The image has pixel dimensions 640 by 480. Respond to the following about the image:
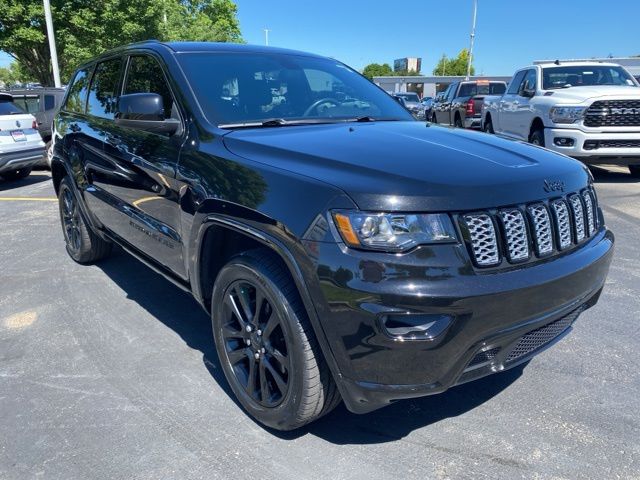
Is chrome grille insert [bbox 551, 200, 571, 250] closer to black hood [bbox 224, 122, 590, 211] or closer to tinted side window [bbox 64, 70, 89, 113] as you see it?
black hood [bbox 224, 122, 590, 211]

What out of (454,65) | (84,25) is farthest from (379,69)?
(84,25)

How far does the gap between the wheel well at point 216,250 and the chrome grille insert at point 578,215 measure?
1485 millimetres

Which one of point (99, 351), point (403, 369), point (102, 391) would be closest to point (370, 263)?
point (403, 369)

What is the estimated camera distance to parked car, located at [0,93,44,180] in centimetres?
916

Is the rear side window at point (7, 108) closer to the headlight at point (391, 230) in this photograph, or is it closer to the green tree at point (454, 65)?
the headlight at point (391, 230)

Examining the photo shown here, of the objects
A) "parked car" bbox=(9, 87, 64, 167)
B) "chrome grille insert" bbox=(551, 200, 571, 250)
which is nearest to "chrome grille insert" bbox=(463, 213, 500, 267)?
"chrome grille insert" bbox=(551, 200, 571, 250)

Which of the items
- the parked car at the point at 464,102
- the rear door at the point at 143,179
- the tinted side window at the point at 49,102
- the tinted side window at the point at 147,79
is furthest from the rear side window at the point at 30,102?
the parked car at the point at 464,102

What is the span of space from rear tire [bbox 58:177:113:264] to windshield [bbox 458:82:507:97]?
13699 millimetres

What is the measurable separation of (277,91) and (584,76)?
8186mm

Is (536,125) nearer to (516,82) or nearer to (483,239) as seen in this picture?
(516,82)

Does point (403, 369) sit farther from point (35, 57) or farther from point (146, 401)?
point (35, 57)

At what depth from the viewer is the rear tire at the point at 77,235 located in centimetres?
493

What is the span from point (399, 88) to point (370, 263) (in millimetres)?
65508

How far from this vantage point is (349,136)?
277 cm
